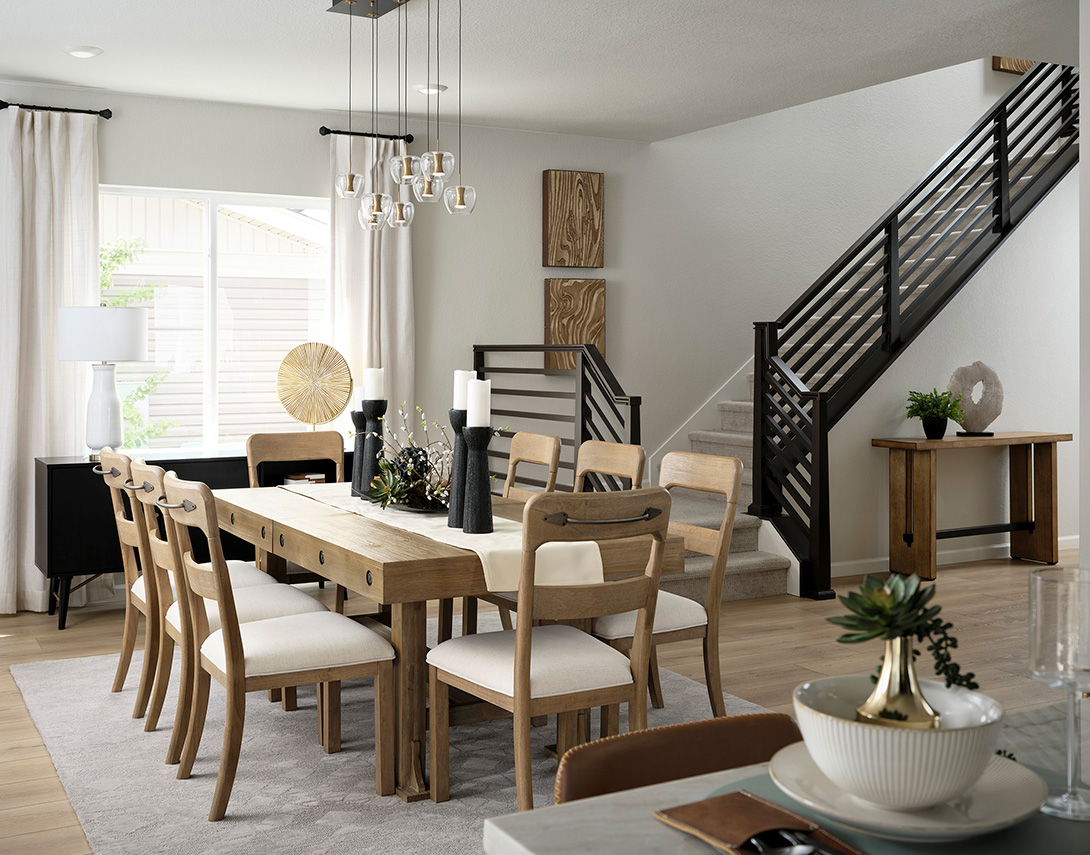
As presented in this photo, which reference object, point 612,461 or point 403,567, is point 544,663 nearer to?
point 403,567

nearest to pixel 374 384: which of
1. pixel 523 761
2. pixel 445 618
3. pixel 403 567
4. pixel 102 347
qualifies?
pixel 445 618

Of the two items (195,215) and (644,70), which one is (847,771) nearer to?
(644,70)

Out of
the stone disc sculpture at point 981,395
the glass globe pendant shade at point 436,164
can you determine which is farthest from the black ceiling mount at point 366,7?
the stone disc sculpture at point 981,395

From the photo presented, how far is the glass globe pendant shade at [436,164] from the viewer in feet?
12.0

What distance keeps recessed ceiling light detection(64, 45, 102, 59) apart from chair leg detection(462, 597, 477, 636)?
3165 mm

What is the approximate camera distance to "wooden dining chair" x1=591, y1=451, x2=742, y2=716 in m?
3.30

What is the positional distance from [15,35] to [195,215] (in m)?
1.53

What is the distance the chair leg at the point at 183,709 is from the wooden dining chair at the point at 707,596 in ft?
4.10

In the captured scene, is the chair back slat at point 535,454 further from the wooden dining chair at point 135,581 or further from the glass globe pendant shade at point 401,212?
the wooden dining chair at point 135,581

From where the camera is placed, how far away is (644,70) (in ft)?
17.7

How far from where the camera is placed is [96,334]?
513 cm

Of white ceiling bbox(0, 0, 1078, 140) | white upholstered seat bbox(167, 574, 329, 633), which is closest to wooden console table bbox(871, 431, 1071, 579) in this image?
white ceiling bbox(0, 0, 1078, 140)

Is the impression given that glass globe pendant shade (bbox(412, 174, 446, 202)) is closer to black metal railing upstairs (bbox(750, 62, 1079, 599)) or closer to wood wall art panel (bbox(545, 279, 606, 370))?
black metal railing upstairs (bbox(750, 62, 1079, 599))

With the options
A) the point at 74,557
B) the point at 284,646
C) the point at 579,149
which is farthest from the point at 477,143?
the point at 284,646
